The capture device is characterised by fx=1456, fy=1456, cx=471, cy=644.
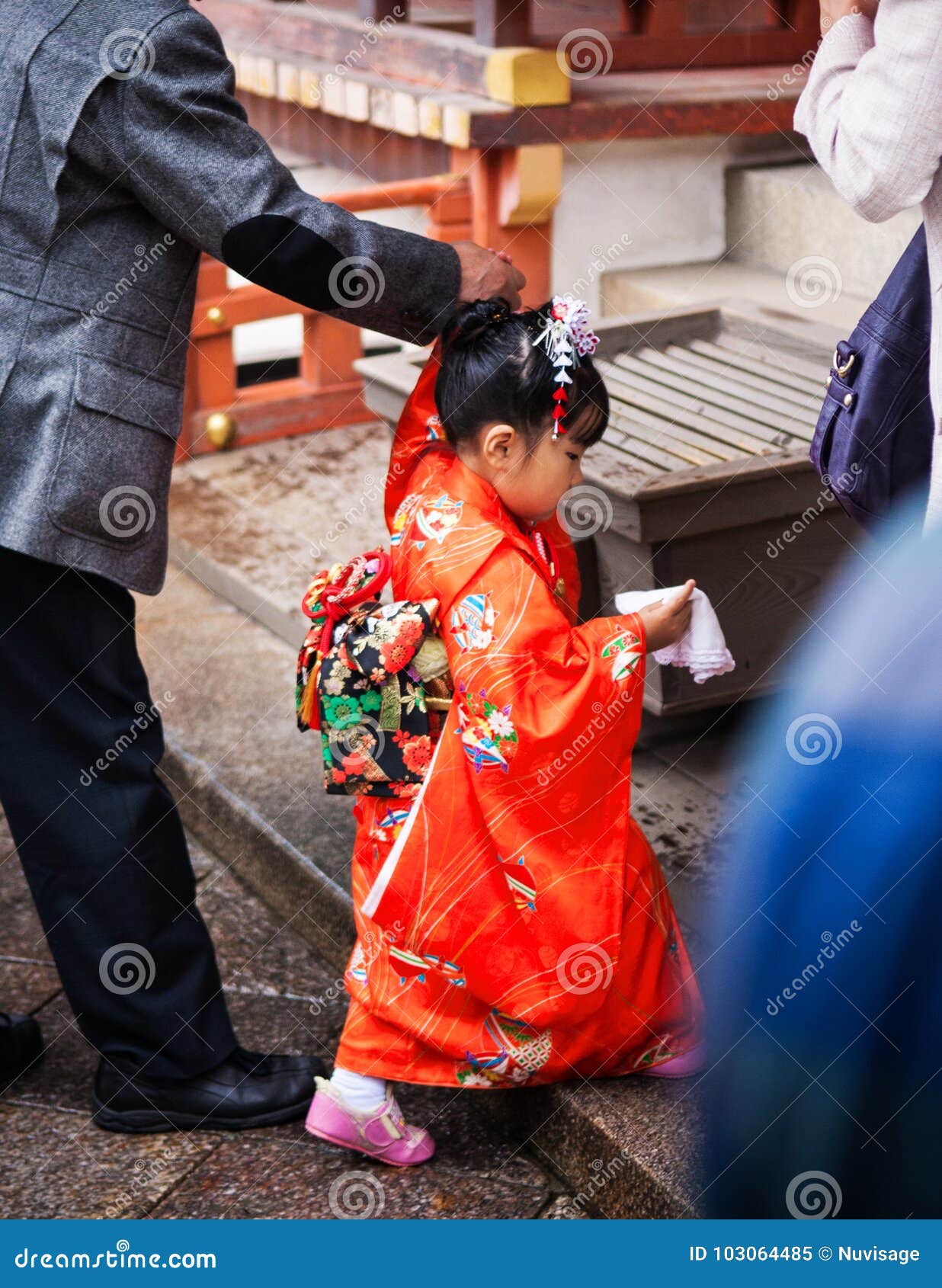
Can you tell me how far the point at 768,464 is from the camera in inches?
112

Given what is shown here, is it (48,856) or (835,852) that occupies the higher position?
(835,852)

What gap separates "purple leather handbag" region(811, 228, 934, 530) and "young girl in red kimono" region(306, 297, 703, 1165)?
321mm

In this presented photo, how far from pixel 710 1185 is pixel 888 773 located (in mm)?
465

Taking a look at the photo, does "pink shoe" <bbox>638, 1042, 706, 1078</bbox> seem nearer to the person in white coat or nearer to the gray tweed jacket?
the person in white coat

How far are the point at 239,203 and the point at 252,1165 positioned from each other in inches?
61.3

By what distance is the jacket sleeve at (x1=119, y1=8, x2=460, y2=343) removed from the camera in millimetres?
2061

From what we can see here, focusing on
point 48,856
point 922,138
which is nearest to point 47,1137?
point 48,856

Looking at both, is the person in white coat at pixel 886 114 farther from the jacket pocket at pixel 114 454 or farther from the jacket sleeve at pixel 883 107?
the jacket pocket at pixel 114 454

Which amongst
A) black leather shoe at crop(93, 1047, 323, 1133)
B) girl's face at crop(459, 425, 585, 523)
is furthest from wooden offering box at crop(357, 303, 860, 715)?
black leather shoe at crop(93, 1047, 323, 1133)

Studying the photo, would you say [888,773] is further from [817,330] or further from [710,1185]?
[817,330]

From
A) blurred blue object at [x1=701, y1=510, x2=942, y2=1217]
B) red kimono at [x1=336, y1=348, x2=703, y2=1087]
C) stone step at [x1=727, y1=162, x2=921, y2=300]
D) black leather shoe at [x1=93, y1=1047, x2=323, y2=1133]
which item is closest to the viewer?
blurred blue object at [x1=701, y1=510, x2=942, y2=1217]

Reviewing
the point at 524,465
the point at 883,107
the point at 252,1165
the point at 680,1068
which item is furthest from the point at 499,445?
the point at 252,1165

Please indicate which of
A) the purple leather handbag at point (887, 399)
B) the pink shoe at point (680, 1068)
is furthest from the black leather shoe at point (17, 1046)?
the purple leather handbag at point (887, 399)

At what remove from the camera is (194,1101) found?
2.53 m
